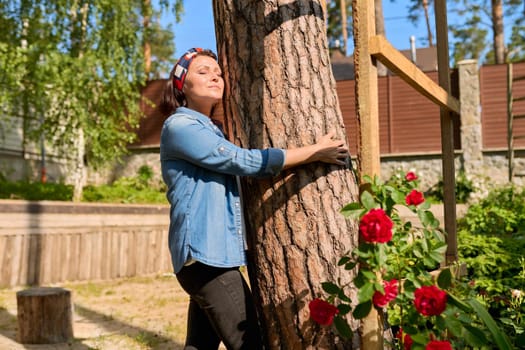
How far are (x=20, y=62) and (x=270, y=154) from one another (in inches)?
378

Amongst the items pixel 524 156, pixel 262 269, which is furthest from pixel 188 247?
pixel 524 156

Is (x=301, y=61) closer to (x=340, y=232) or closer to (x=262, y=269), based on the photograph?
(x=340, y=232)

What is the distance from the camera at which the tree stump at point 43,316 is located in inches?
181

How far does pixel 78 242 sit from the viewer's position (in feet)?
24.0

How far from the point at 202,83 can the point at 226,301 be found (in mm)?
957

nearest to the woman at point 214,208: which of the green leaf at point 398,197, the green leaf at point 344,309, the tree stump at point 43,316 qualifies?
the green leaf at point 398,197

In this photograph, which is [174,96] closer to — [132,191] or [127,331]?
[127,331]

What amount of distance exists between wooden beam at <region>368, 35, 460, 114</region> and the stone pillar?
11.5 m

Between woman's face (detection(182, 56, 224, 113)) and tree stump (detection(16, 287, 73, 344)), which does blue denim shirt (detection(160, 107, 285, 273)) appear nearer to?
woman's face (detection(182, 56, 224, 113))

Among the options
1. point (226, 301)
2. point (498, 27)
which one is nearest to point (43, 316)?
point (226, 301)

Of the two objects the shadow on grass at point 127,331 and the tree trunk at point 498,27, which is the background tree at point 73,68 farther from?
the tree trunk at point 498,27

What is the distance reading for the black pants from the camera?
2334 millimetres

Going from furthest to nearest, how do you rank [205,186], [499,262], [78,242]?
[78,242] → [499,262] → [205,186]

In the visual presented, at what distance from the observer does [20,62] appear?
34.7 ft
